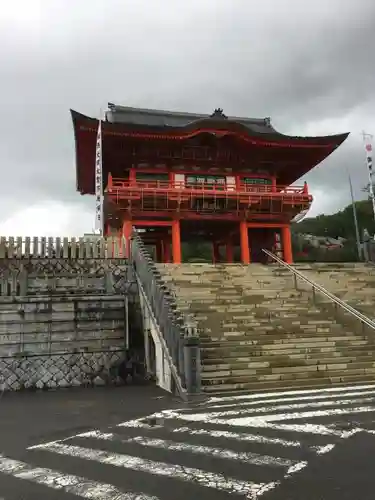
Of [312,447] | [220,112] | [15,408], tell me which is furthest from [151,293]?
[220,112]

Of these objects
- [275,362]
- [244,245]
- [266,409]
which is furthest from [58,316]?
[244,245]

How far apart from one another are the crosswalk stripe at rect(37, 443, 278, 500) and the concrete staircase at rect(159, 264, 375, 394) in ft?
12.9

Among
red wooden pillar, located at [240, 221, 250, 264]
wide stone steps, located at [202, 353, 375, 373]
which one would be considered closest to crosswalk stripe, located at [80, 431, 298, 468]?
wide stone steps, located at [202, 353, 375, 373]

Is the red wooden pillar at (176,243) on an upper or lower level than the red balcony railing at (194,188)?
lower

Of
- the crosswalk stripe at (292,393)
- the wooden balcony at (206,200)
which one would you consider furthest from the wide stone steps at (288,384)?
the wooden balcony at (206,200)

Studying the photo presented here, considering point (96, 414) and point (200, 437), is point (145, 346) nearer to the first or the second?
point (96, 414)

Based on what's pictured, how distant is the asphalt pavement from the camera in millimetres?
3941

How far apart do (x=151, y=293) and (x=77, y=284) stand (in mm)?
3253

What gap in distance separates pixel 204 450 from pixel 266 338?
620 centimetres

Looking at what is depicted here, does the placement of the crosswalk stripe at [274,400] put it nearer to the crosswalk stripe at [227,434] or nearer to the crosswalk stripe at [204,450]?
the crosswalk stripe at [227,434]

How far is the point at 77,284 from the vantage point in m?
13.8

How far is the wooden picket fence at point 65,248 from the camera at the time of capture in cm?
1412

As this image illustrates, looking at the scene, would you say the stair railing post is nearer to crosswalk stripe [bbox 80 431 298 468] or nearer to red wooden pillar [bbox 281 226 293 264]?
crosswalk stripe [bbox 80 431 298 468]

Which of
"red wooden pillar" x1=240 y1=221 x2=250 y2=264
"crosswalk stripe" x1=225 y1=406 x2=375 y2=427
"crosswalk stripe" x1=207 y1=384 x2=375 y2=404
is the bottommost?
"crosswalk stripe" x1=225 y1=406 x2=375 y2=427
